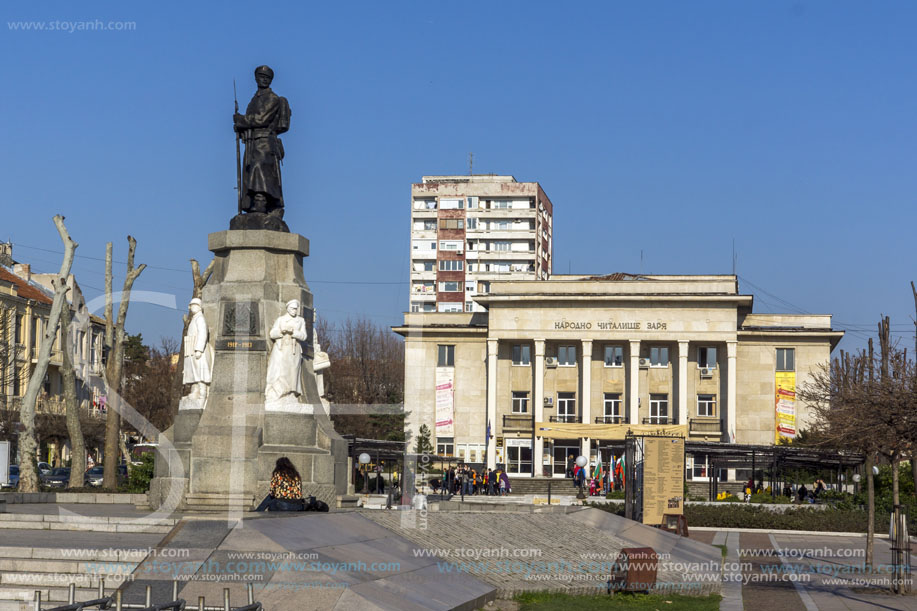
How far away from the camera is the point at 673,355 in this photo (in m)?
83.1

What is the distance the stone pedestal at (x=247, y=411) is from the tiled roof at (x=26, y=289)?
5320cm

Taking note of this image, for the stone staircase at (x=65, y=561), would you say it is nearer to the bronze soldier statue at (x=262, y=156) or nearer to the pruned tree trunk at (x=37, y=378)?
the bronze soldier statue at (x=262, y=156)

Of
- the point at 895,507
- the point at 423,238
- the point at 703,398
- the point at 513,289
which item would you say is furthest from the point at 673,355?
the point at 895,507

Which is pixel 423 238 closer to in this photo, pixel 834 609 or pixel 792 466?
pixel 792 466

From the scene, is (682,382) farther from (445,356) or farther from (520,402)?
(445,356)

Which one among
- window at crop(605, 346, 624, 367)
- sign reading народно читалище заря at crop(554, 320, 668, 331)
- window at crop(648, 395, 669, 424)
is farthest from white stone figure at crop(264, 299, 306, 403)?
window at crop(605, 346, 624, 367)

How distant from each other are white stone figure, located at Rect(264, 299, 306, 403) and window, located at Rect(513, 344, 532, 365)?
65626 millimetres

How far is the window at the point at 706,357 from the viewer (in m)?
82.9

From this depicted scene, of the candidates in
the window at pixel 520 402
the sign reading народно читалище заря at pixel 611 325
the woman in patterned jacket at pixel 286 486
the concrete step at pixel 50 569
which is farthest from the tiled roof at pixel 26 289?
the concrete step at pixel 50 569

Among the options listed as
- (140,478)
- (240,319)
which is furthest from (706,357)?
(240,319)

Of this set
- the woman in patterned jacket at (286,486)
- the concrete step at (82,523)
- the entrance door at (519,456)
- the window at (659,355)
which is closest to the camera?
the concrete step at (82,523)

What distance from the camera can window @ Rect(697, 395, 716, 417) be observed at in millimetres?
82750

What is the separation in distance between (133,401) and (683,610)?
51161mm

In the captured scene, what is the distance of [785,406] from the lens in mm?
79250
